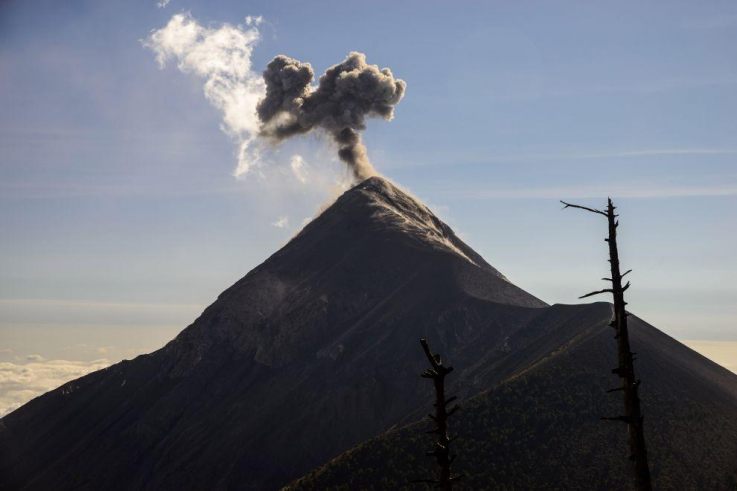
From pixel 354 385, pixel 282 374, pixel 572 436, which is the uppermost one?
pixel 282 374

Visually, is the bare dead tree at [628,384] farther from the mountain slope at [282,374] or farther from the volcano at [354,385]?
the mountain slope at [282,374]

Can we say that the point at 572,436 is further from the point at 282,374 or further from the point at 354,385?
the point at 282,374

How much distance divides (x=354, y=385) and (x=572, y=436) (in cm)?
5331

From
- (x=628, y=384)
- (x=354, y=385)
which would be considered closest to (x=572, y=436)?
(x=354, y=385)

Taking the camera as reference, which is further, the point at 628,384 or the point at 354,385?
the point at 354,385

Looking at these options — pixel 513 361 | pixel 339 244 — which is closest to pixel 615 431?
pixel 513 361

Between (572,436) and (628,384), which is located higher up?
(628,384)

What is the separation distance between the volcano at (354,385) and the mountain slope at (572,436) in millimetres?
250

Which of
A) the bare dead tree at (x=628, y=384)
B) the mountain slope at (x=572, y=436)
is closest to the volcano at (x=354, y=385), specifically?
the mountain slope at (x=572, y=436)

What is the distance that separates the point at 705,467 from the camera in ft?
237

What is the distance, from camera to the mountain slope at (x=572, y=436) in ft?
241

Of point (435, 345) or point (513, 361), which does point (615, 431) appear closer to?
point (513, 361)

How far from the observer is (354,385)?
419ft

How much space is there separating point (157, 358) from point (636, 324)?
331 ft
